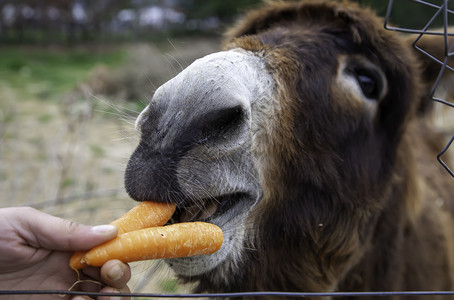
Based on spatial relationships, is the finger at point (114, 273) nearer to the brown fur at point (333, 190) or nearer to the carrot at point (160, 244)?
the carrot at point (160, 244)

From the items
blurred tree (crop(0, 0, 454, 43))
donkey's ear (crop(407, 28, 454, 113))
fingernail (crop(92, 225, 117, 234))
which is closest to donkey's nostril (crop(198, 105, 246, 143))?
fingernail (crop(92, 225, 117, 234))

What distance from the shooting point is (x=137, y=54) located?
11727 millimetres

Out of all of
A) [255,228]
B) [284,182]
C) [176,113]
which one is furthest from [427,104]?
[176,113]

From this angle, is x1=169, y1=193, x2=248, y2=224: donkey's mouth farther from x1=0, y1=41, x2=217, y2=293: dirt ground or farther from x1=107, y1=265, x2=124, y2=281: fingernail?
x1=0, y1=41, x2=217, y2=293: dirt ground

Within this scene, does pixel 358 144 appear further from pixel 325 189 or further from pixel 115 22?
pixel 115 22

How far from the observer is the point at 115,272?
4.27 feet

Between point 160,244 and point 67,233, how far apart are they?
0.33 meters

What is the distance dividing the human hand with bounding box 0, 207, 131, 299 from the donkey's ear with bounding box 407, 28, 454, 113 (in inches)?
81.1

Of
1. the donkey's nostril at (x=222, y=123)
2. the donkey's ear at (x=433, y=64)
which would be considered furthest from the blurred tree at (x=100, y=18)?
the donkey's nostril at (x=222, y=123)

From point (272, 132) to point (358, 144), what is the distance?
25.6 inches

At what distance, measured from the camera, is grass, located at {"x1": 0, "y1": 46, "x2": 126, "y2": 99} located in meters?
11.9

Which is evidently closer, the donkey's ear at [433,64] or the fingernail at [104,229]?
the fingernail at [104,229]

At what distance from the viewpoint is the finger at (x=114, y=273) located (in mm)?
1297

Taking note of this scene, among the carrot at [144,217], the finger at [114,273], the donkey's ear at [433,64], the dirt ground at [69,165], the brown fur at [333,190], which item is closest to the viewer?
the finger at [114,273]
